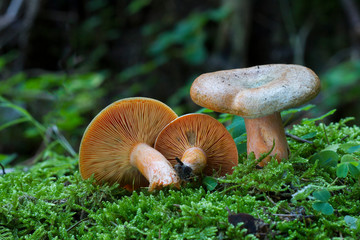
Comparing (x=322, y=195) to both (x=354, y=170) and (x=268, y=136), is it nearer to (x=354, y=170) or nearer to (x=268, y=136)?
(x=354, y=170)

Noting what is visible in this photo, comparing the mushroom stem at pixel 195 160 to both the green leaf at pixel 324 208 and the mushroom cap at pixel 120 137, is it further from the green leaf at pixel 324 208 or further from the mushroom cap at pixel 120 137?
the green leaf at pixel 324 208

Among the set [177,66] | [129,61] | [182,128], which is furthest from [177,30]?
[182,128]

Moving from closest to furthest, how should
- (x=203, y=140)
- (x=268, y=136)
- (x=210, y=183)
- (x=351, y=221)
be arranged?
(x=351, y=221)
(x=210, y=183)
(x=268, y=136)
(x=203, y=140)

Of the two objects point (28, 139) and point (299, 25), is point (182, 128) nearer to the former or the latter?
point (28, 139)

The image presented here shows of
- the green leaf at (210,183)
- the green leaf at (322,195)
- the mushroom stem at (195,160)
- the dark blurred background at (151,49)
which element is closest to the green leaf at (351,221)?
the green leaf at (322,195)

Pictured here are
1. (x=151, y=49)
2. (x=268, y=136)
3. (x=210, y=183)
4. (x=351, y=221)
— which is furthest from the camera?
(x=151, y=49)

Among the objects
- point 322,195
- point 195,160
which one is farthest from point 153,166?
point 322,195
